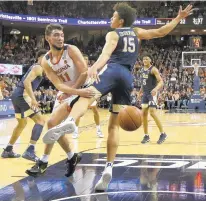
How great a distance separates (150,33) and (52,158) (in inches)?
116

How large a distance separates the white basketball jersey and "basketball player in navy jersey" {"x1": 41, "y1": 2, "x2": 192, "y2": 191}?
453 mm

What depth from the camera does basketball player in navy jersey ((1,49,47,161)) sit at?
6.83 m

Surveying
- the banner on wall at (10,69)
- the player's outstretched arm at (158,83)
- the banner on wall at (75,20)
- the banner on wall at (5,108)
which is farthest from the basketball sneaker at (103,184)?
the banner on wall at (75,20)

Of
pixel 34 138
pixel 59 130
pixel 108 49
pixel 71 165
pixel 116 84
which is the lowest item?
pixel 71 165

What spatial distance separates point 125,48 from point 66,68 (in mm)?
746

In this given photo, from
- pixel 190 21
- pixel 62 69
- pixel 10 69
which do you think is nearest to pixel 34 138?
pixel 62 69

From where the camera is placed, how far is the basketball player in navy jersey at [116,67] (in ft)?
14.6

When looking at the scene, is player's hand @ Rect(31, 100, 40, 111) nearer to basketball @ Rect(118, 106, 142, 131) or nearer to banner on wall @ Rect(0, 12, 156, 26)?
basketball @ Rect(118, 106, 142, 131)

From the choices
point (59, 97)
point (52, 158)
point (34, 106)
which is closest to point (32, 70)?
point (34, 106)

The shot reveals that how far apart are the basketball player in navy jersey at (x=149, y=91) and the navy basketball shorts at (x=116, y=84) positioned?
4157 mm

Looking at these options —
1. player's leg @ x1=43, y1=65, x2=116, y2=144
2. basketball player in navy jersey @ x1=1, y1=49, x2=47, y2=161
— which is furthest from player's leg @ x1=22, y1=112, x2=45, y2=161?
player's leg @ x1=43, y1=65, x2=116, y2=144

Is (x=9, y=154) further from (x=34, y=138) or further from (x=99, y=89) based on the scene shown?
(x=99, y=89)

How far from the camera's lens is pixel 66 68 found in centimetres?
490

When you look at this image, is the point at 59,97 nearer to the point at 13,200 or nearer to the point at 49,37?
the point at 49,37
